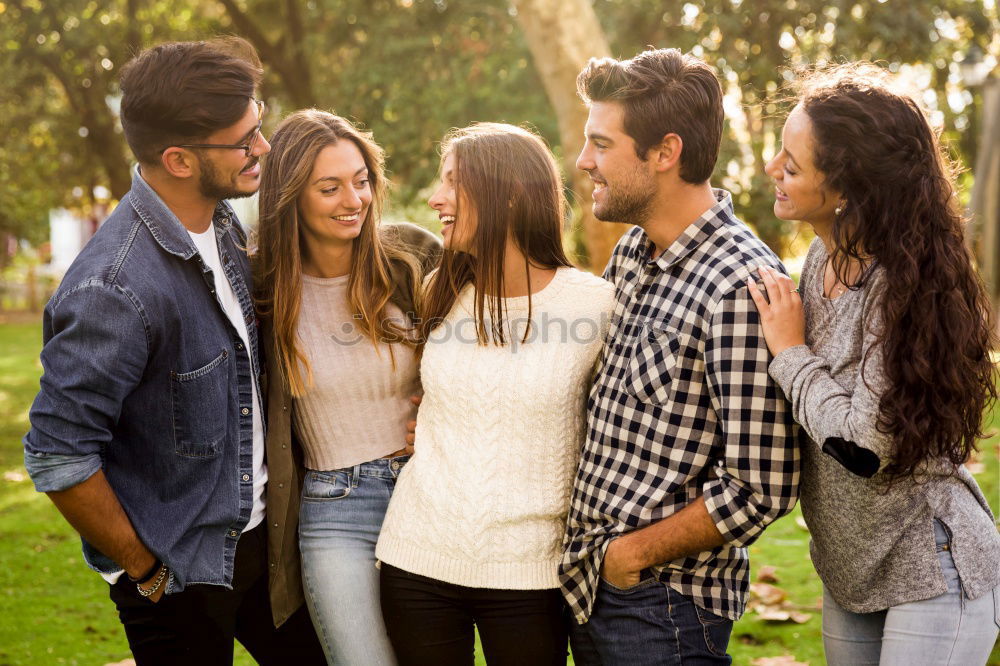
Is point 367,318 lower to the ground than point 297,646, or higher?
higher

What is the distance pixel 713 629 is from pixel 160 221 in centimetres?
194

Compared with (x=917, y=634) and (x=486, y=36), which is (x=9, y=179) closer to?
(x=486, y=36)

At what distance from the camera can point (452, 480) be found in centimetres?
270

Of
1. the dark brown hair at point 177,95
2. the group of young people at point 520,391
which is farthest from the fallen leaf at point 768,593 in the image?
the dark brown hair at point 177,95

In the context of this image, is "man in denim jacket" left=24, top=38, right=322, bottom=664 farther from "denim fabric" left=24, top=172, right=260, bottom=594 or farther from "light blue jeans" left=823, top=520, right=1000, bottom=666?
"light blue jeans" left=823, top=520, right=1000, bottom=666

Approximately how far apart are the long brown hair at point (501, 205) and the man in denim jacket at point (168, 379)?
2.20 feet

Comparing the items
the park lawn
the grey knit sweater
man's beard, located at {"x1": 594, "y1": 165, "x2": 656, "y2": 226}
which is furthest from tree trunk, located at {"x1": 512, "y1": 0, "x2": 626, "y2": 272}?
the grey knit sweater

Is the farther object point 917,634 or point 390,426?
point 390,426

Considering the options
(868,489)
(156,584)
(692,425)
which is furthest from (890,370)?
(156,584)

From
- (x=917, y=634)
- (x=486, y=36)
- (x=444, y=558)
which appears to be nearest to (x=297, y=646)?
(x=444, y=558)

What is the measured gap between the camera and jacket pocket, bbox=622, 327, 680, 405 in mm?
2455

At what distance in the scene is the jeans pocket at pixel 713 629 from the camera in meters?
2.46

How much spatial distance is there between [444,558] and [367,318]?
34.4 inches

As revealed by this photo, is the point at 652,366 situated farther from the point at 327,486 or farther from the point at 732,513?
the point at 327,486
